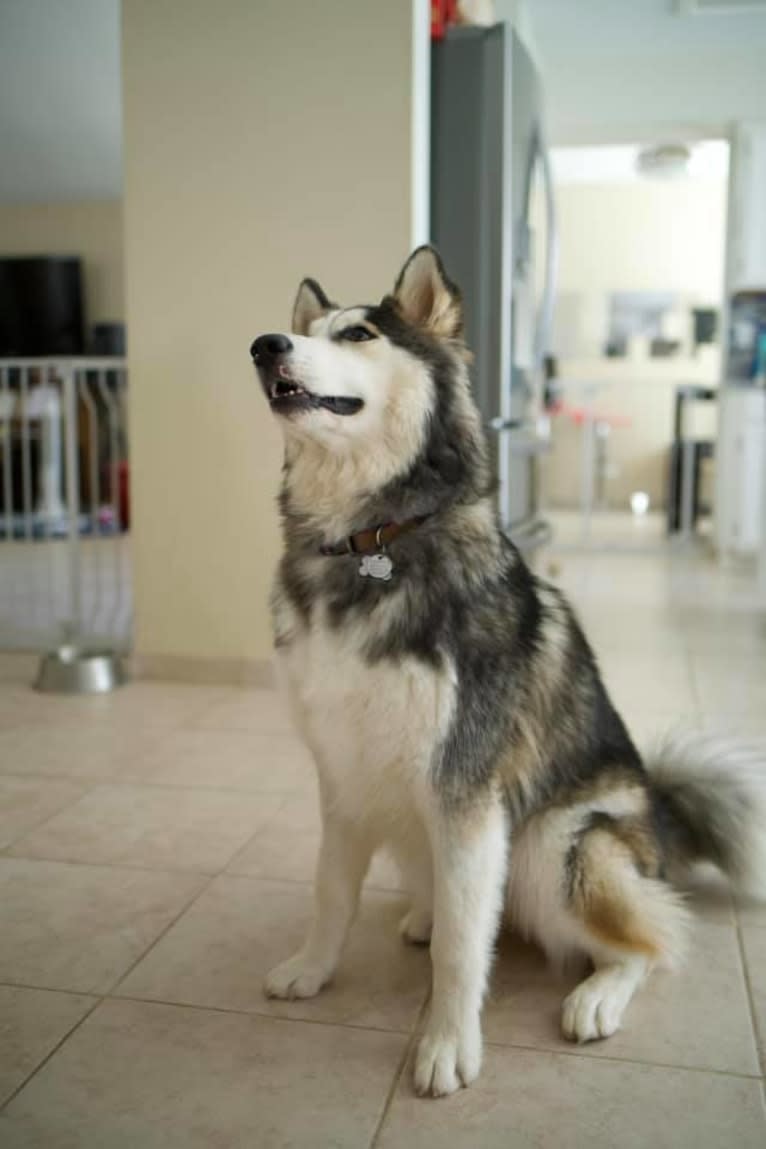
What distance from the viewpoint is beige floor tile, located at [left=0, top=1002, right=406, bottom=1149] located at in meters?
1.18

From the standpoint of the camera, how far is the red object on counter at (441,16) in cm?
331

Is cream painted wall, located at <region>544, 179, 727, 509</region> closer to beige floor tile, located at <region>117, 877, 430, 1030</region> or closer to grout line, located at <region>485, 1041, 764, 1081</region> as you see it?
beige floor tile, located at <region>117, 877, 430, 1030</region>

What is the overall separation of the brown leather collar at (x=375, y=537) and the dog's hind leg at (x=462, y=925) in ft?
1.18

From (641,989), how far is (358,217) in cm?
238

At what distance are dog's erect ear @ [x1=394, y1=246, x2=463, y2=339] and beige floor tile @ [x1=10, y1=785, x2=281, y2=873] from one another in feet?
3.80

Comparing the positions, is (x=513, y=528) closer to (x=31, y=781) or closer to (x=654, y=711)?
(x=654, y=711)

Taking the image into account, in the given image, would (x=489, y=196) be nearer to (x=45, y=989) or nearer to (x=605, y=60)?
(x=45, y=989)

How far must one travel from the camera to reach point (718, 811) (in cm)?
167

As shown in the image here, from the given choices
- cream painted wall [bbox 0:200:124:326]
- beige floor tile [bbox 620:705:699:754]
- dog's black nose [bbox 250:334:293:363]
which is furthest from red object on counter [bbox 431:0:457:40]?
cream painted wall [bbox 0:200:124:326]

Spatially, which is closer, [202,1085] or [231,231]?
[202,1085]

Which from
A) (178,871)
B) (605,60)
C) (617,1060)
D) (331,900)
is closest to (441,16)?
(178,871)

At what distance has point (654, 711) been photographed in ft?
10.1

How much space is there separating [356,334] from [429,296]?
12cm

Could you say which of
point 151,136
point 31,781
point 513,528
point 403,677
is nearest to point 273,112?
point 151,136
